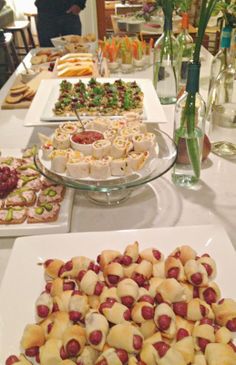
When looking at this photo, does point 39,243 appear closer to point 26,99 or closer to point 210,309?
point 210,309

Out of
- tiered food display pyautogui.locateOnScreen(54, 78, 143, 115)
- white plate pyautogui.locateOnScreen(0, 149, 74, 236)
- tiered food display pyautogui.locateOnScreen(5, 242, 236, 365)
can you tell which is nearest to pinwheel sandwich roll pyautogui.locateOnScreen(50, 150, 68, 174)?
white plate pyautogui.locateOnScreen(0, 149, 74, 236)

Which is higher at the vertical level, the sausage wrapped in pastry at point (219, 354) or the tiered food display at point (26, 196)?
the sausage wrapped in pastry at point (219, 354)

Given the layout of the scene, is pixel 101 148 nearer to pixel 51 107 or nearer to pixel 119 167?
pixel 119 167

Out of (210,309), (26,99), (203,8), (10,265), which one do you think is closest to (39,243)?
(10,265)

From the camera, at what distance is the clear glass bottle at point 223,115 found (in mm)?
1191

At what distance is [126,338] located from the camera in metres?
0.55

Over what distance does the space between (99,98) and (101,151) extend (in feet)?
1.50

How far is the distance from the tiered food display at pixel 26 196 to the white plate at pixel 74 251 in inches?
4.1

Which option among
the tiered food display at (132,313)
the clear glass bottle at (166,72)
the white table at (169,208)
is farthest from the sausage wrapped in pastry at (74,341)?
the clear glass bottle at (166,72)

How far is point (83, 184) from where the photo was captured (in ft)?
2.74

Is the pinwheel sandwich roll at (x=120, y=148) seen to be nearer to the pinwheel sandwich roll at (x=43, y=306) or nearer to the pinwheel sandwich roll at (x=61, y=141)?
the pinwheel sandwich roll at (x=61, y=141)

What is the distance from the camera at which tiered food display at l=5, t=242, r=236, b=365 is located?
1.80 ft

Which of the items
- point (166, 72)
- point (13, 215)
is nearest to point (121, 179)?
point (13, 215)

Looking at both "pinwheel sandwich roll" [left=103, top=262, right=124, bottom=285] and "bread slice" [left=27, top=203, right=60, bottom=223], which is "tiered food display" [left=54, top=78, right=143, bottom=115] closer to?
"bread slice" [left=27, top=203, right=60, bottom=223]
